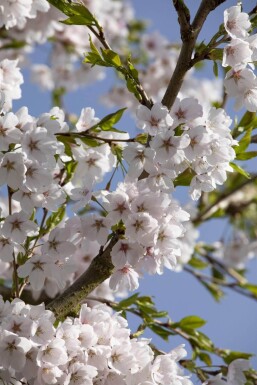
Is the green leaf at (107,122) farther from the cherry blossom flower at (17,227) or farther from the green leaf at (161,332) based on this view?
the green leaf at (161,332)

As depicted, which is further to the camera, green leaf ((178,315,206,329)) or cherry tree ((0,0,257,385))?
green leaf ((178,315,206,329))

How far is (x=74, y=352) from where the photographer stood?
173cm

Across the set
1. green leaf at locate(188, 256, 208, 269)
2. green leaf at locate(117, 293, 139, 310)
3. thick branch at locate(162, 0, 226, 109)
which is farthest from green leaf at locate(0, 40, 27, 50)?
thick branch at locate(162, 0, 226, 109)

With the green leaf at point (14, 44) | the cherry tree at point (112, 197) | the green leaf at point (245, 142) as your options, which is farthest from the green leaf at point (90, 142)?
the green leaf at point (14, 44)

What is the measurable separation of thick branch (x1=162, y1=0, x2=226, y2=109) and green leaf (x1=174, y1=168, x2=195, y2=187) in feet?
0.60

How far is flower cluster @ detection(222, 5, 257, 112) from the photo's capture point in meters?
1.75

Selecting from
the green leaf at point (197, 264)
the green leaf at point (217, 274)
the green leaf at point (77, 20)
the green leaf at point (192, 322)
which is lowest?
the green leaf at point (217, 274)

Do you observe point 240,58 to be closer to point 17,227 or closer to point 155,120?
point 155,120

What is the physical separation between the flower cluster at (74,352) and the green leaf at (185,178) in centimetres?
41

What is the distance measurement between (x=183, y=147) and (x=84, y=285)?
21.8 inches

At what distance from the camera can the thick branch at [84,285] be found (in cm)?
195

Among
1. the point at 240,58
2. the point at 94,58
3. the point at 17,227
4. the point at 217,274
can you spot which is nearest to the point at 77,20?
the point at 94,58

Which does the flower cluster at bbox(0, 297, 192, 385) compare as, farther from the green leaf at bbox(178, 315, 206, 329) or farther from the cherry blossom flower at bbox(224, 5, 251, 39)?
the cherry blossom flower at bbox(224, 5, 251, 39)

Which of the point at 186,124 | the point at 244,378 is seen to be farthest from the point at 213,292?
the point at 186,124
